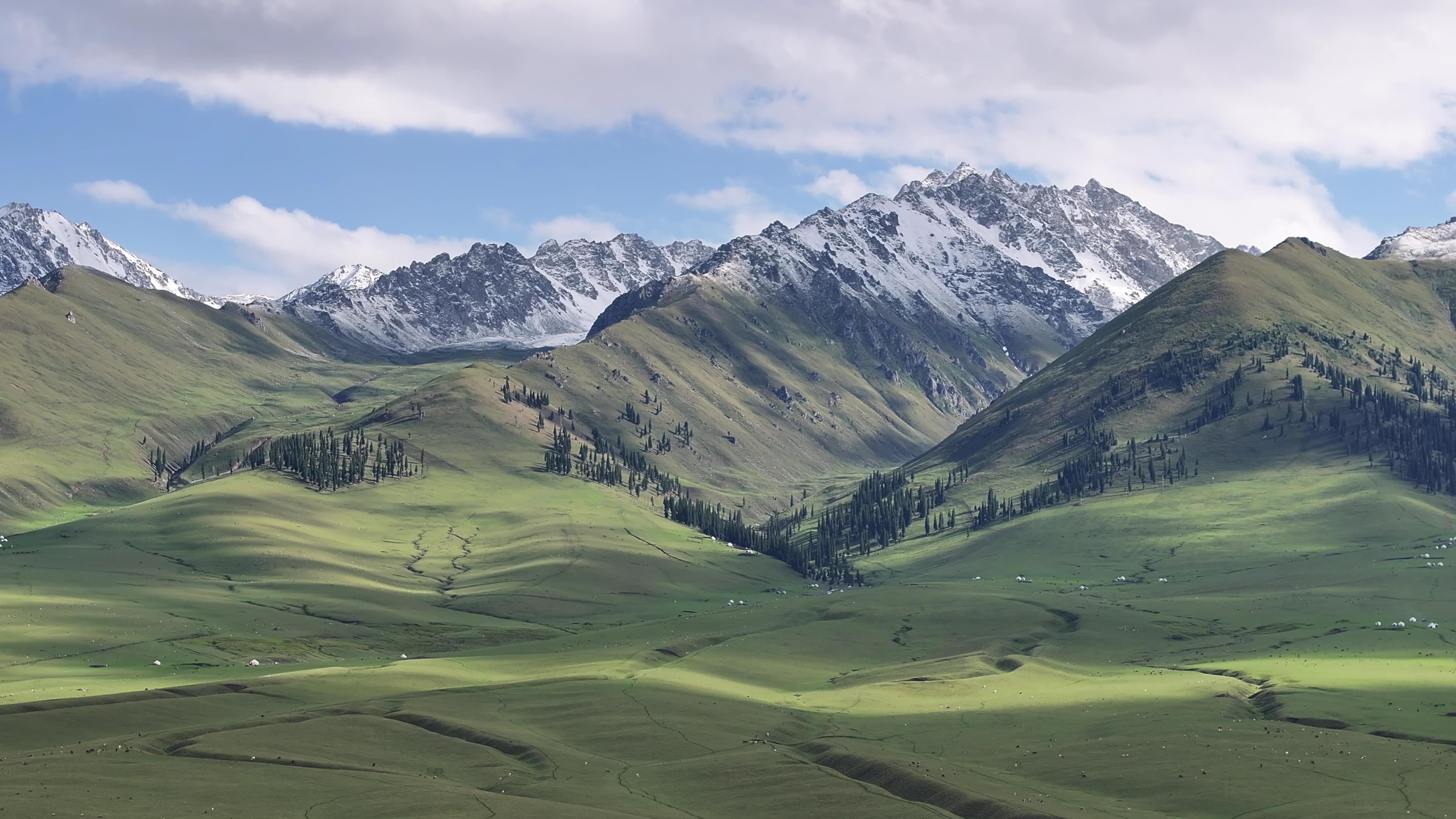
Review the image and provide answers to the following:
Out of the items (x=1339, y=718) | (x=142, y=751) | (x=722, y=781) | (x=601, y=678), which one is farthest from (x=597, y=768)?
(x=1339, y=718)

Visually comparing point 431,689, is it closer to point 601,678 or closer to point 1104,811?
point 601,678

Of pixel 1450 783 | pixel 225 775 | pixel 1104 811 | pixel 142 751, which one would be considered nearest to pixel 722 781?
pixel 1104 811

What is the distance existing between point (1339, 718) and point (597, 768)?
249 feet

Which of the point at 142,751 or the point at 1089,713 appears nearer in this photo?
the point at 142,751

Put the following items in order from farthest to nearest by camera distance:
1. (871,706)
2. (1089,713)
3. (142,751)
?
(871,706)
(1089,713)
(142,751)

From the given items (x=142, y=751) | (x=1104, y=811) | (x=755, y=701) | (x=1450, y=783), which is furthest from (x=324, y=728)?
(x=1450, y=783)

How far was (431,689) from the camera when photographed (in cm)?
18012

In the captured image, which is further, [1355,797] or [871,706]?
[871,706]

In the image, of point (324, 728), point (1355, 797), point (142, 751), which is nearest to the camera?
point (1355, 797)

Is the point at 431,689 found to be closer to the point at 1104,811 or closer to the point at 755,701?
the point at 755,701

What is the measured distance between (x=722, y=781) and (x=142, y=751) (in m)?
51.0

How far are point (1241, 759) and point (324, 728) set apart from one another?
86.0 meters

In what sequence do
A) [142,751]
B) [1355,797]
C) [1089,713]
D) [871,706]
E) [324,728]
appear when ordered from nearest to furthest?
[1355,797]
[142,751]
[324,728]
[1089,713]
[871,706]

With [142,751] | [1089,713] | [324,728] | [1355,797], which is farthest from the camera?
[1089,713]
